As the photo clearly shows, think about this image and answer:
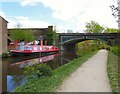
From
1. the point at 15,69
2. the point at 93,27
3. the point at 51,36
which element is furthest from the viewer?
the point at 93,27

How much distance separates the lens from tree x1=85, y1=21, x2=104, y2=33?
7743 cm

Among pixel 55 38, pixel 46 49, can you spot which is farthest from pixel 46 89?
pixel 55 38

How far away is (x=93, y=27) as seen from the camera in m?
78.2

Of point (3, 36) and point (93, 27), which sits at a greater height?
point (93, 27)

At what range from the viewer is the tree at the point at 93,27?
77.4 m

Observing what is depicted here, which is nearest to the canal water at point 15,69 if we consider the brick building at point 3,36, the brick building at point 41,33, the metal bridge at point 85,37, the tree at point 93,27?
the brick building at point 3,36

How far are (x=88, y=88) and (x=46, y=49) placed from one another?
43.1 m

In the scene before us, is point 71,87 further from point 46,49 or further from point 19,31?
point 19,31

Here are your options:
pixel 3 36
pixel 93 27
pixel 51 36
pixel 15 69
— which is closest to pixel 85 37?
pixel 51 36

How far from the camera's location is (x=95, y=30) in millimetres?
77312

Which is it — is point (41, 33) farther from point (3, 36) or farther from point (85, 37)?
point (3, 36)

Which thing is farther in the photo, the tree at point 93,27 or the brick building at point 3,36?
the tree at point 93,27

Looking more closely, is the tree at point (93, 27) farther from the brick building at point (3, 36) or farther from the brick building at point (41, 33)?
the brick building at point (3, 36)

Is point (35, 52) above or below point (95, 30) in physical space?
below
